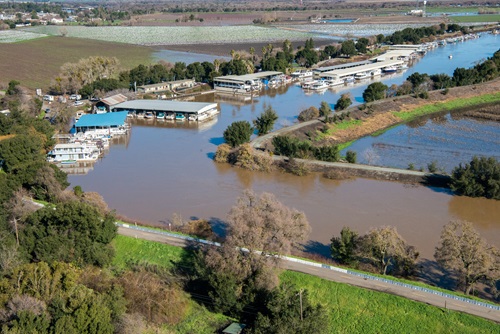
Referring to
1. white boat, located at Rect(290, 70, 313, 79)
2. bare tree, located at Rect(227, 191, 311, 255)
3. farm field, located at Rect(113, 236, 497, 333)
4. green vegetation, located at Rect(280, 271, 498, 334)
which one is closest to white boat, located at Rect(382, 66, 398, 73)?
white boat, located at Rect(290, 70, 313, 79)

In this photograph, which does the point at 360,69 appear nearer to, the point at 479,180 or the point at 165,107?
the point at 165,107

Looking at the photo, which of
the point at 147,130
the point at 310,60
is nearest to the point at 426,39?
the point at 310,60

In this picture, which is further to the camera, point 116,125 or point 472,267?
point 116,125

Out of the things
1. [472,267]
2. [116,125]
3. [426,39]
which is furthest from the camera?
[426,39]

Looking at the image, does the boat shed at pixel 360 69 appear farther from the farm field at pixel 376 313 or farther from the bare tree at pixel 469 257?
the farm field at pixel 376 313

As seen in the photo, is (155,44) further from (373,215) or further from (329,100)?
(373,215)

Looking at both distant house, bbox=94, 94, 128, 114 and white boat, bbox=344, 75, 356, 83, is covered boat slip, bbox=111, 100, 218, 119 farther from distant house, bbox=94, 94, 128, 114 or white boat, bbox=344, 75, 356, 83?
white boat, bbox=344, 75, 356, 83
